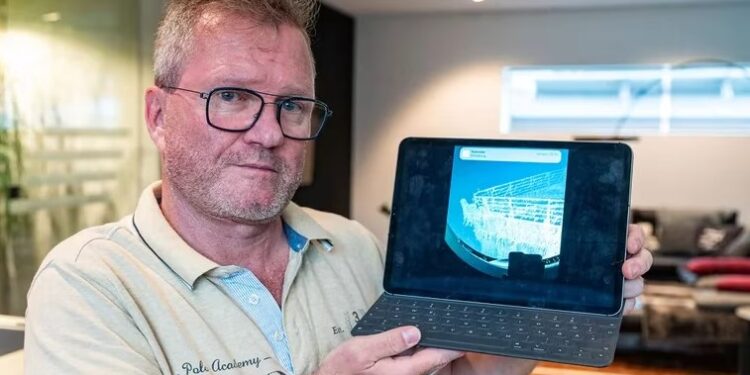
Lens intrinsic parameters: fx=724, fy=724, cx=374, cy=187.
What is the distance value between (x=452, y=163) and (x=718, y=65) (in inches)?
203

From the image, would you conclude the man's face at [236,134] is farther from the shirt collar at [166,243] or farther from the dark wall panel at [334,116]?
the dark wall panel at [334,116]

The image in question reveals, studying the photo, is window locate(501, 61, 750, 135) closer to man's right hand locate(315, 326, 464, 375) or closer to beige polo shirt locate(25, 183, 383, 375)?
beige polo shirt locate(25, 183, 383, 375)

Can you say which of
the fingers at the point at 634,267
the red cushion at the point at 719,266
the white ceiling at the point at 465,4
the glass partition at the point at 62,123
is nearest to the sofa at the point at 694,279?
the red cushion at the point at 719,266

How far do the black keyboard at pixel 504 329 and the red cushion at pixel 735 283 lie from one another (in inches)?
149

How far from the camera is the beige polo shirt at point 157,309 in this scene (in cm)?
94

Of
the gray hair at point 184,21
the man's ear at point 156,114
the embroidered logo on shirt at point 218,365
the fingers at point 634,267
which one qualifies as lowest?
the embroidered logo on shirt at point 218,365

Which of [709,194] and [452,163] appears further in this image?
[709,194]

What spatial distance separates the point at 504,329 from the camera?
37.9 inches

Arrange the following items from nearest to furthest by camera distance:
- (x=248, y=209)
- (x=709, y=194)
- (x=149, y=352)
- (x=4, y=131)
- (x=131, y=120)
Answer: (x=149, y=352) → (x=248, y=209) → (x=4, y=131) → (x=131, y=120) → (x=709, y=194)

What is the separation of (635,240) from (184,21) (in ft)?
2.47

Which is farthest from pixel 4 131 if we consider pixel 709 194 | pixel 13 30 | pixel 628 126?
pixel 709 194

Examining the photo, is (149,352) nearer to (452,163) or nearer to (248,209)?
(248,209)

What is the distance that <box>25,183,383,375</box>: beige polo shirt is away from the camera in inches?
36.9

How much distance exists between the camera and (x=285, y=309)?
1.15 meters
